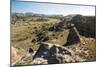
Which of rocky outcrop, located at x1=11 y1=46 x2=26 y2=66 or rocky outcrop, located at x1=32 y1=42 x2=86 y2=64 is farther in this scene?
rocky outcrop, located at x1=32 y1=42 x2=86 y2=64

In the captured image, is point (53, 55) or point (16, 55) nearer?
point (16, 55)

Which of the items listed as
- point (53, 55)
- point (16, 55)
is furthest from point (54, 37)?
point (16, 55)

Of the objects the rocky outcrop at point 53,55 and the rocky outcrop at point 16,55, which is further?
the rocky outcrop at point 53,55

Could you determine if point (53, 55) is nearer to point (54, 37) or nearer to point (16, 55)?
point (54, 37)

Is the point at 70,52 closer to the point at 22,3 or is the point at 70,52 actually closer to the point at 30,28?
the point at 30,28

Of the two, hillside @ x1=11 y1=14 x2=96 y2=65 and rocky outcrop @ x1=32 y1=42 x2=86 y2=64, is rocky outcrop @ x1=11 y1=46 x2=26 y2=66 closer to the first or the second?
hillside @ x1=11 y1=14 x2=96 y2=65

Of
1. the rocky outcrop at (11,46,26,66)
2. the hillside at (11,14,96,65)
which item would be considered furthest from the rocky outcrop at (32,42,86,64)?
the rocky outcrop at (11,46,26,66)

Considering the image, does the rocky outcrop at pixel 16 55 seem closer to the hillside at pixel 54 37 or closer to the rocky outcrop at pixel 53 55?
the hillside at pixel 54 37

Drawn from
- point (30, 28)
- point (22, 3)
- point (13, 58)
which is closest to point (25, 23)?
point (30, 28)

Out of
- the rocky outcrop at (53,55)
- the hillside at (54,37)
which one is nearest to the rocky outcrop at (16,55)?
the hillside at (54,37)
